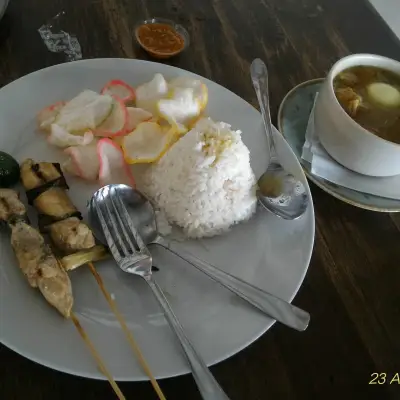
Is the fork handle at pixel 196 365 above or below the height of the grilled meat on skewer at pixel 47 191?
below

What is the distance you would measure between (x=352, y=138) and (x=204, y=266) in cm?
48

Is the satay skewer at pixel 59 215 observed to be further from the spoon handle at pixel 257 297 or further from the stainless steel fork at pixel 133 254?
the spoon handle at pixel 257 297

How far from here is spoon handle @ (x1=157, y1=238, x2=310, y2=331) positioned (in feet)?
3.03

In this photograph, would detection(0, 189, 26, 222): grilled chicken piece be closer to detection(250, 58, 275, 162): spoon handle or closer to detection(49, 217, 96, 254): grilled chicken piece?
detection(49, 217, 96, 254): grilled chicken piece

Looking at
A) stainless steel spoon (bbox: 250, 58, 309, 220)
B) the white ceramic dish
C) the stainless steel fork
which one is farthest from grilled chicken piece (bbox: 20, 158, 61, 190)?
the white ceramic dish

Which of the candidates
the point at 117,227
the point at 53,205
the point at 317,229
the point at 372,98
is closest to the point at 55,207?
the point at 53,205

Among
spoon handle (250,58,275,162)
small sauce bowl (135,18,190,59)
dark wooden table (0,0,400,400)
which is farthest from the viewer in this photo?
small sauce bowl (135,18,190,59)

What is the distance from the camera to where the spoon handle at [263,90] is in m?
1.25

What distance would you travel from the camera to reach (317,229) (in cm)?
121

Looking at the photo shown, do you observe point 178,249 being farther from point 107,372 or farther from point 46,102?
point 46,102

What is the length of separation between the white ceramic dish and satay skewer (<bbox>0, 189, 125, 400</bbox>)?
707mm

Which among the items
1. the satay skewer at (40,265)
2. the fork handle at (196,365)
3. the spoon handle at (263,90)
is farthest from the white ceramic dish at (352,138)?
the satay skewer at (40,265)

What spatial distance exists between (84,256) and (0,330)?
8.0 inches

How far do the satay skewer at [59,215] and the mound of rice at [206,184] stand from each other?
8.5 inches
